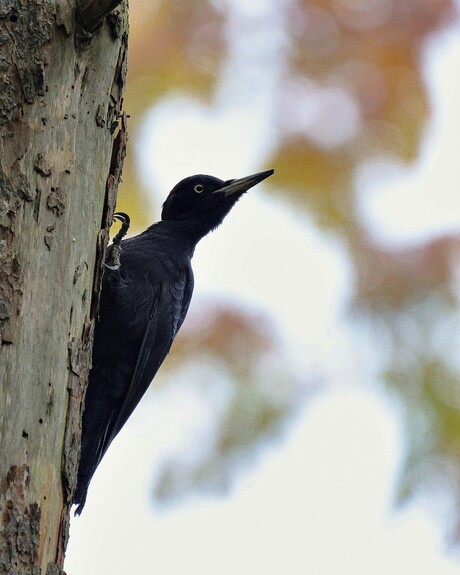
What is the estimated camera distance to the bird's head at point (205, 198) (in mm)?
5406

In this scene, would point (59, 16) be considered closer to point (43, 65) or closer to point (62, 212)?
point (43, 65)

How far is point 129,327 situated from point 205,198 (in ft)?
4.31

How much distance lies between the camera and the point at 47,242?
8.86 feet

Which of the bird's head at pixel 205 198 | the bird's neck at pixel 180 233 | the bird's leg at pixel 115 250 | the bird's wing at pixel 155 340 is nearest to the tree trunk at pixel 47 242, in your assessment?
the bird's leg at pixel 115 250

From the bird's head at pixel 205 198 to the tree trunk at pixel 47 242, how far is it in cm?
227

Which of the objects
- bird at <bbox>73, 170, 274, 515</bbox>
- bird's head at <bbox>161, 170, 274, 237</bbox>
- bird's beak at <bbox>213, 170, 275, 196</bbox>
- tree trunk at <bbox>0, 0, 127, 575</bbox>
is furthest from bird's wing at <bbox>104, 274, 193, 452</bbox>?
tree trunk at <bbox>0, 0, 127, 575</bbox>

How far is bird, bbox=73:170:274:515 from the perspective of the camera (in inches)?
168

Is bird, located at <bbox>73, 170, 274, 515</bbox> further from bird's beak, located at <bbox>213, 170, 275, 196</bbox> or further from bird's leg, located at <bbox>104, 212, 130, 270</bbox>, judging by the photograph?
bird's beak, located at <bbox>213, 170, 275, 196</bbox>

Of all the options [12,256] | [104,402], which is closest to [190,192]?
[104,402]

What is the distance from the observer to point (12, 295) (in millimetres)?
2533

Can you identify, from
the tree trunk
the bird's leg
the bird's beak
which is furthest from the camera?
the bird's beak

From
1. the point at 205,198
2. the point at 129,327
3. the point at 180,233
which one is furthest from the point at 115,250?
the point at 205,198

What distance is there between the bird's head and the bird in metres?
0.33

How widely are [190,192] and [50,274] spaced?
2844 mm
